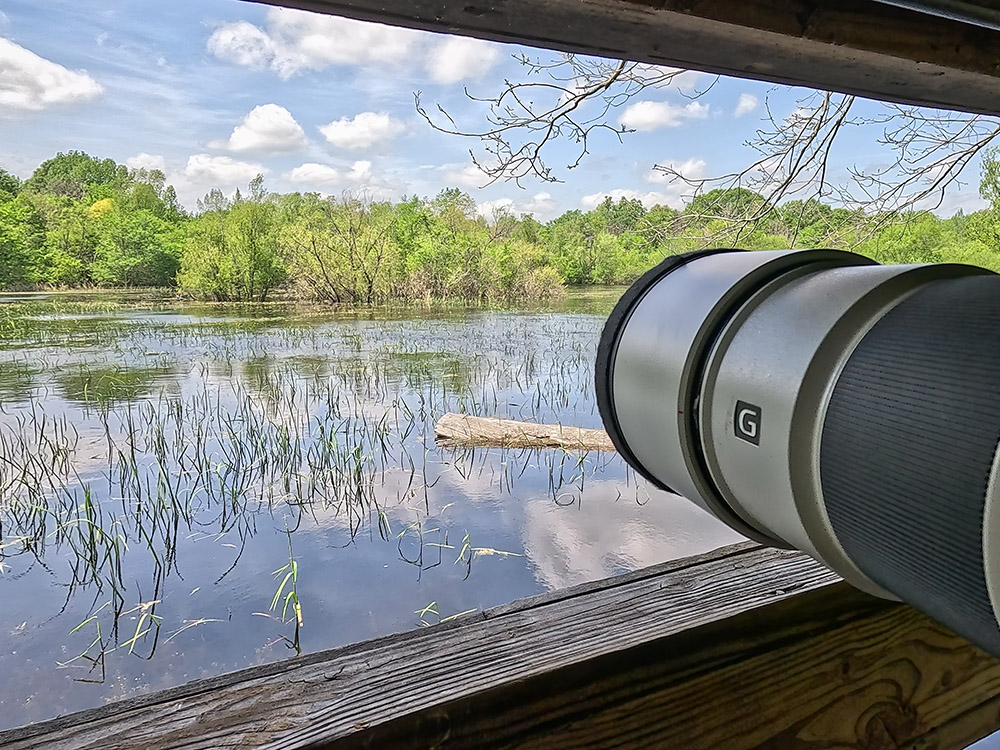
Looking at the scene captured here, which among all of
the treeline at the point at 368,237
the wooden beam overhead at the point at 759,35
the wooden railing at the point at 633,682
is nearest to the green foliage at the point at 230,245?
the treeline at the point at 368,237

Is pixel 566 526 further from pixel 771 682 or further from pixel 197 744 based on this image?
pixel 197 744

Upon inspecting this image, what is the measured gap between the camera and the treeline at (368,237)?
34.6 inches

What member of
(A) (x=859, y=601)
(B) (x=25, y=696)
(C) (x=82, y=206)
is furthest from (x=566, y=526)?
(C) (x=82, y=206)

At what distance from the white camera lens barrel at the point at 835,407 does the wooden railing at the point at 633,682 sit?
0.28 ft

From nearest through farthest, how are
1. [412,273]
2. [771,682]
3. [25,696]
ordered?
[771,682]
[25,696]
[412,273]

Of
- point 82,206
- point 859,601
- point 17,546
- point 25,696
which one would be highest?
point 82,206

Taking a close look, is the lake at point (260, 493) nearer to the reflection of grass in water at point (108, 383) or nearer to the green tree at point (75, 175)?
the reflection of grass in water at point (108, 383)

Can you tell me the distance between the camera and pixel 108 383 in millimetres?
980

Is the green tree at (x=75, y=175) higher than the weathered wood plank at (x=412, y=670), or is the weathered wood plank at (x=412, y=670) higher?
the green tree at (x=75, y=175)

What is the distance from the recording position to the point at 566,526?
43.9 inches

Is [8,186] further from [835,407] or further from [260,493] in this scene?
[835,407]

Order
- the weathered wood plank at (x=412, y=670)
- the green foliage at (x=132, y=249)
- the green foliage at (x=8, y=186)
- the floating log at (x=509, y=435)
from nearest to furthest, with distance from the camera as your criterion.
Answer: the weathered wood plank at (x=412, y=670)
the green foliage at (x=8, y=186)
the green foliage at (x=132, y=249)
the floating log at (x=509, y=435)

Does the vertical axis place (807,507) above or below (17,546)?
above

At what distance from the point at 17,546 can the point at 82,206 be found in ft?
1.54
